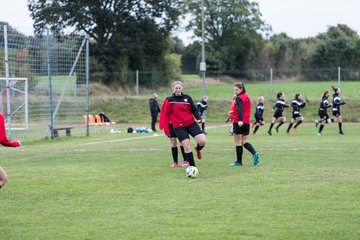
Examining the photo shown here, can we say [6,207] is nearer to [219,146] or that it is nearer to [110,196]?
[110,196]

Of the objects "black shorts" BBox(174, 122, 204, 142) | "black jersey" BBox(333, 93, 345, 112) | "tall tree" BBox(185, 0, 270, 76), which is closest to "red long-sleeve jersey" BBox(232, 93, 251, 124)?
"black shorts" BBox(174, 122, 204, 142)

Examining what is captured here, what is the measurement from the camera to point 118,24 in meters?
58.3

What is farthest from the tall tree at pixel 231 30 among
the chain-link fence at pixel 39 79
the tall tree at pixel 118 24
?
the chain-link fence at pixel 39 79

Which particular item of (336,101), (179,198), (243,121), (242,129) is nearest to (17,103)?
(336,101)

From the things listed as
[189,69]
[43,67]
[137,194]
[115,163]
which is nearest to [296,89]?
[43,67]

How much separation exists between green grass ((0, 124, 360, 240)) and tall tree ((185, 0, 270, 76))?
65.2 m

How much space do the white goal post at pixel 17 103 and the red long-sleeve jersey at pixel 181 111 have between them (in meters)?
Answer: 12.4

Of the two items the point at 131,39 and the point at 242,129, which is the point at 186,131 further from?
the point at 131,39

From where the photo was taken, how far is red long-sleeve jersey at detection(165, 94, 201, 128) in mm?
14117

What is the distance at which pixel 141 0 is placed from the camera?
58.9 m

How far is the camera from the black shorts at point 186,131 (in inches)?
550

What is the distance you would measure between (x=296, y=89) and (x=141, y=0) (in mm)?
17724

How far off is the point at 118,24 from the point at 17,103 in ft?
103

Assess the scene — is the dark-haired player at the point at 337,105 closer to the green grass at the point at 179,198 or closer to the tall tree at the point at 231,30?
the green grass at the point at 179,198
